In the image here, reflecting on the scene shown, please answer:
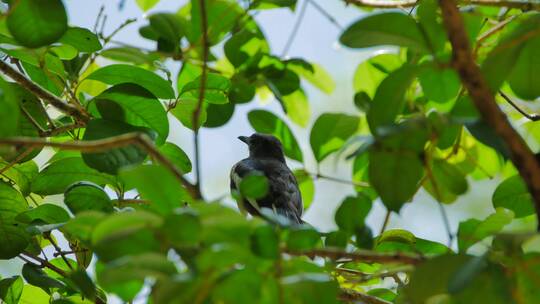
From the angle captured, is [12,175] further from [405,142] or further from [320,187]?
[320,187]

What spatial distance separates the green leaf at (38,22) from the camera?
1884 mm

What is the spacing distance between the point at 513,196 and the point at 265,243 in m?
1.17

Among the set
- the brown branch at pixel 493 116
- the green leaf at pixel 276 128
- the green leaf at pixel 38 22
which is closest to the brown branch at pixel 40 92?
the green leaf at pixel 38 22

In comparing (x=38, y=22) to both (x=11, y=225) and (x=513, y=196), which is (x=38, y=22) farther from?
(x=513, y=196)

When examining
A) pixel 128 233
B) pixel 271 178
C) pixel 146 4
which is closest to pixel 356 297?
pixel 128 233

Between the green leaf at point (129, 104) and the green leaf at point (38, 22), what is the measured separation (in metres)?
0.29

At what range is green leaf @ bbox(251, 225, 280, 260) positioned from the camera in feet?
4.13

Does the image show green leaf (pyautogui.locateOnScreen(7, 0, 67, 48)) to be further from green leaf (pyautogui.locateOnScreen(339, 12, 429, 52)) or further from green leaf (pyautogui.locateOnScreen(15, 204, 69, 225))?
green leaf (pyautogui.locateOnScreen(339, 12, 429, 52))

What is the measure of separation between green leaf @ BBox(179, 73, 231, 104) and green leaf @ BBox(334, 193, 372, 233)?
2.65 feet

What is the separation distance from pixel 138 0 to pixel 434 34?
1313 millimetres

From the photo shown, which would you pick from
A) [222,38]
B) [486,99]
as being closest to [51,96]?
[222,38]

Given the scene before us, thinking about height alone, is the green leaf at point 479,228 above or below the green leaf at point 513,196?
above

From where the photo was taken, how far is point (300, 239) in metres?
1.36

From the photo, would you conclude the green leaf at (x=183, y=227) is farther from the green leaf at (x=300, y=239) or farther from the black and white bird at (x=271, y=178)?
the black and white bird at (x=271, y=178)
